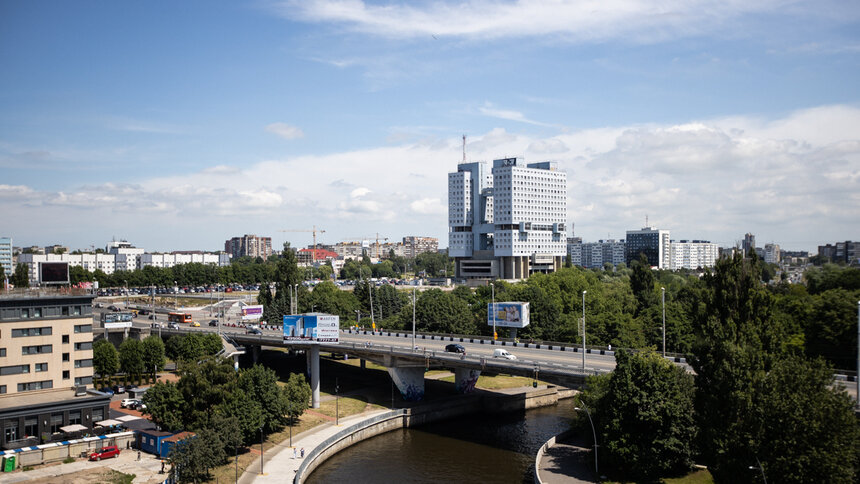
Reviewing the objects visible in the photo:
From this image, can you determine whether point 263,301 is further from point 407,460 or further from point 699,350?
point 699,350

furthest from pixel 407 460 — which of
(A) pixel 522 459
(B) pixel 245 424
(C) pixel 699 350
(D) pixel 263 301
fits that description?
(D) pixel 263 301

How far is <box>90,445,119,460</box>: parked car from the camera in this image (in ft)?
177

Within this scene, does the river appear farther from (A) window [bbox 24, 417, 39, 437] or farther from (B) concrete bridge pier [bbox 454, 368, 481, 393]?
(A) window [bbox 24, 417, 39, 437]

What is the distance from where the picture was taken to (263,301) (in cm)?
13850

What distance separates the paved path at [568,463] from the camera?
4850 cm

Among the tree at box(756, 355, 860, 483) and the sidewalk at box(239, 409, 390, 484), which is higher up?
the tree at box(756, 355, 860, 483)

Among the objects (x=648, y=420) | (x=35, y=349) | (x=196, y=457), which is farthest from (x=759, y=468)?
(x=35, y=349)

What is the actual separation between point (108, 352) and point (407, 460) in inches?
1793

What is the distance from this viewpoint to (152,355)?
86.8 m

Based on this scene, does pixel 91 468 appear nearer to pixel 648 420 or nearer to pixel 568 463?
pixel 568 463

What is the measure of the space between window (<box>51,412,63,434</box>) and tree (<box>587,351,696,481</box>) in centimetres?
4950

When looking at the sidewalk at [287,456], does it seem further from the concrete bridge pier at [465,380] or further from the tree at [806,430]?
the tree at [806,430]

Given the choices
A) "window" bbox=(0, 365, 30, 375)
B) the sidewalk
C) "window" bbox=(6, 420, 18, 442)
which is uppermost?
"window" bbox=(0, 365, 30, 375)

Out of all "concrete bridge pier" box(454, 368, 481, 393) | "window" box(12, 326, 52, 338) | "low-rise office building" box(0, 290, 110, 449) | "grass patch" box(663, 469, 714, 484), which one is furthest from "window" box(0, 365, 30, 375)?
"grass patch" box(663, 469, 714, 484)
